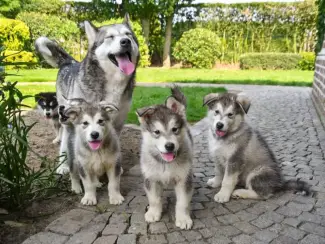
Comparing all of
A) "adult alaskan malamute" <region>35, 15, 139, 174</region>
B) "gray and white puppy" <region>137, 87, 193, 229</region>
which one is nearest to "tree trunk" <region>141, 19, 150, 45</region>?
"adult alaskan malamute" <region>35, 15, 139, 174</region>

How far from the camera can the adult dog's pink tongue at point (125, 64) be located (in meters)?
4.23

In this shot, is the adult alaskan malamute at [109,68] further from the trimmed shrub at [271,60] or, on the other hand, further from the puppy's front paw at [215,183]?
the trimmed shrub at [271,60]

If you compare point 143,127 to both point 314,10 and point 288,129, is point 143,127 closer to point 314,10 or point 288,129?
point 288,129

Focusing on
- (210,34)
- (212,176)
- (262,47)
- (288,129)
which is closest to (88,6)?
(210,34)

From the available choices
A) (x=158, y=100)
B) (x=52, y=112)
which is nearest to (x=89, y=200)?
(x=52, y=112)

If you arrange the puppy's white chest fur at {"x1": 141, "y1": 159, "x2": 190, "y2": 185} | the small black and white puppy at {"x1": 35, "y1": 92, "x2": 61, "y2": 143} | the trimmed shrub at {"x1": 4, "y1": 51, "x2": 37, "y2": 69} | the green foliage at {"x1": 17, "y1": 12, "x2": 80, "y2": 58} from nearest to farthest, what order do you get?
the trimmed shrub at {"x1": 4, "y1": 51, "x2": 37, "y2": 69} → the puppy's white chest fur at {"x1": 141, "y1": 159, "x2": 190, "y2": 185} → the small black and white puppy at {"x1": 35, "y1": 92, "x2": 61, "y2": 143} → the green foliage at {"x1": 17, "y1": 12, "x2": 80, "y2": 58}

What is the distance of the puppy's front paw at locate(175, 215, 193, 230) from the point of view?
331cm

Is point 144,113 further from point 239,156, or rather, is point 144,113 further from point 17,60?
point 17,60

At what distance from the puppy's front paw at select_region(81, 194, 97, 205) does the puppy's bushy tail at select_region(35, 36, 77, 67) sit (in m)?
2.63

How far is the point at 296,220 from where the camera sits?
137 inches

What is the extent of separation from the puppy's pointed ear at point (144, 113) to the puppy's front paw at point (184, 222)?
104 cm

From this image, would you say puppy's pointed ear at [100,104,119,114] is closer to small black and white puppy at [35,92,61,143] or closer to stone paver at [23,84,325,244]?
stone paver at [23,84,325,244]

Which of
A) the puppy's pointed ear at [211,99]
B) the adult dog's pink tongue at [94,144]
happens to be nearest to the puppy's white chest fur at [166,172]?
the adult dog's pink tongue at [94,144]

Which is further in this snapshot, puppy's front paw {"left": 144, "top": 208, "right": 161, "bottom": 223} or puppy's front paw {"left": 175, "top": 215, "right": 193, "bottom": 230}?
puppy's front paw {"left": 144, "top": 208, "right": 161, "bottom": 223}
